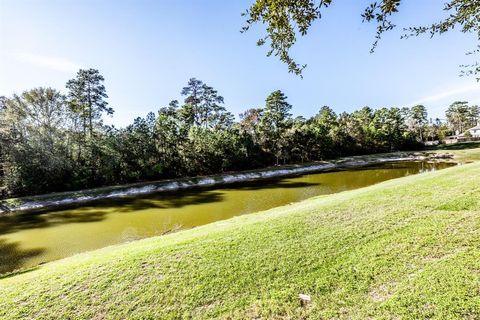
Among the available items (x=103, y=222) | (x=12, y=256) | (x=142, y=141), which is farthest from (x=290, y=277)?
(x=142, y=141)

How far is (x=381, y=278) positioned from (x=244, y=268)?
7.24 ft

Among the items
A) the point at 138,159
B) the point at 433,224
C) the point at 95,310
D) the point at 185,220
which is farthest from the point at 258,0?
the point at 138,159

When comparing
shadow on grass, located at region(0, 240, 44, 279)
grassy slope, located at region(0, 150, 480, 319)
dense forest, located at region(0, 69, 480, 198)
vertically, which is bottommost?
shadow on grass, located at region(0, 240, 44, 279)

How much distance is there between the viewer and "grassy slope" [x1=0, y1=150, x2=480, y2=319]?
3.35 metres

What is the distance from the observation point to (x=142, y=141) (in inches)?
1075

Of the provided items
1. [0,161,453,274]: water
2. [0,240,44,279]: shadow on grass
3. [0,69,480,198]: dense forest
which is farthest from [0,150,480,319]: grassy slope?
[0,69,480,198]: dense forest

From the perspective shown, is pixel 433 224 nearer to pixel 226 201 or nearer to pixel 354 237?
pixel 354 237

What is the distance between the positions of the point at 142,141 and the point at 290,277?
26.2m

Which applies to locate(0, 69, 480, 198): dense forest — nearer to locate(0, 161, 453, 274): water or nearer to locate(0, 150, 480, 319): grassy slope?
locate(0, 161, 453, 274): water

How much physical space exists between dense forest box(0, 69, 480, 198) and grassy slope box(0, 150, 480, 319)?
2126cm

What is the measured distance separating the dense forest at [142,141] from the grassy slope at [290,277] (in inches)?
837

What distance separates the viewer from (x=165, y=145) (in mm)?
29047

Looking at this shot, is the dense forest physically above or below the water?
above

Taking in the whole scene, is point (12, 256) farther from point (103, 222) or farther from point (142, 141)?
point (142, 141)
